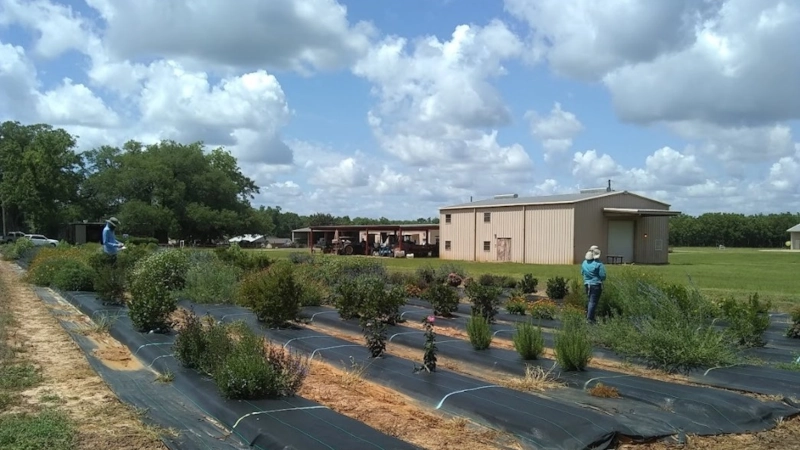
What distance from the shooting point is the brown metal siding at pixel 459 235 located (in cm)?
4456

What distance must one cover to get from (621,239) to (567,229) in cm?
506

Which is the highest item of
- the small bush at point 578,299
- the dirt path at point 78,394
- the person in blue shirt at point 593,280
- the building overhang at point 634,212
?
the building overhang at point 634,212

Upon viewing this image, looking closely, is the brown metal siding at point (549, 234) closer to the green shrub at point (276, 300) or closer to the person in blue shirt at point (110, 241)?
the person in blue shirt at point (110, 241)

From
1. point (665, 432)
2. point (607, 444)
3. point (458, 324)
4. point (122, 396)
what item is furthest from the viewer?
point (458, 324)

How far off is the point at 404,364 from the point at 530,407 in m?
2.30

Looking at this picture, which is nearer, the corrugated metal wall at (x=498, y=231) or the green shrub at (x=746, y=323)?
the green shrub at (x=746, y=323)

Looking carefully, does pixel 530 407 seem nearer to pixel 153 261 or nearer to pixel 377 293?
pixel 377 293

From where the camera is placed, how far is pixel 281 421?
218 inches

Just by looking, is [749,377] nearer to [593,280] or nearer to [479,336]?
[479,336]

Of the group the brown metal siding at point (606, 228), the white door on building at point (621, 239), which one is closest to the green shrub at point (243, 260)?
the brown metal siding at point (606, 228)

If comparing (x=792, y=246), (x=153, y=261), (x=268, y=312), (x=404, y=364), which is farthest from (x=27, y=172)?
(x=792, y=246)

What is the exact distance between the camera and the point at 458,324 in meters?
12.6

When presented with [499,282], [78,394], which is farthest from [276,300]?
[499,282]

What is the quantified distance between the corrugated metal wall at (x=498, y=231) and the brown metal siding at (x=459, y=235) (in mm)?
682
